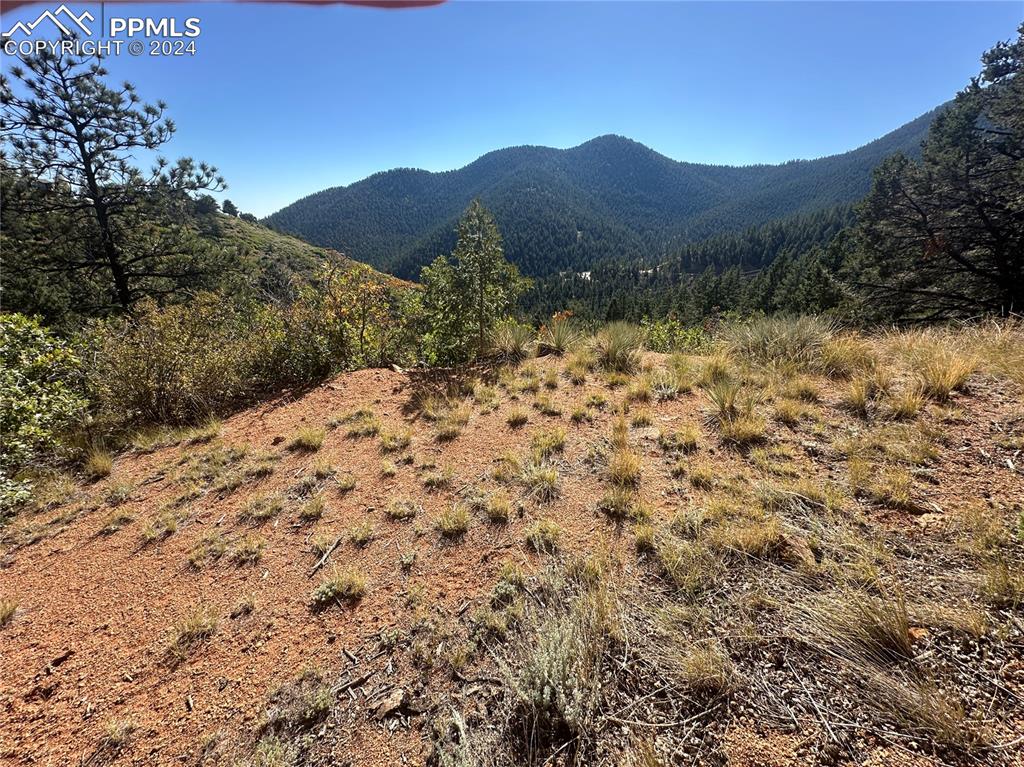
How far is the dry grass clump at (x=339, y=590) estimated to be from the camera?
232 centimetres

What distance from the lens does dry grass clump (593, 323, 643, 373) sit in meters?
5.36

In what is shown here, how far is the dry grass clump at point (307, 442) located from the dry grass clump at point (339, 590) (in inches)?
73.9

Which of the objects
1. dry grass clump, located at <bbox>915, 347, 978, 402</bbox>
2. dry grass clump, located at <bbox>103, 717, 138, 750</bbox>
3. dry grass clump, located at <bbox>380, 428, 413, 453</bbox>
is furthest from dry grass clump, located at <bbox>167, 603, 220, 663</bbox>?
dry grass clump, located at <bbox>915, 347, 978, 402</bbox>

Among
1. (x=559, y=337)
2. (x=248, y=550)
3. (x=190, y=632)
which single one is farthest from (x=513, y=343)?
(x=190, y=632)

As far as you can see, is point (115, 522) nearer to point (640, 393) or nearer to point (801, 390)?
point (640, 393)

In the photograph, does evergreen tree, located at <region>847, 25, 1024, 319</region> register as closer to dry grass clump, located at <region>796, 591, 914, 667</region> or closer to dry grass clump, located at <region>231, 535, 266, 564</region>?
dry grass clump, located at <region>796, 591, 914, 667</region>

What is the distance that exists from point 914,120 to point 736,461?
22531cm

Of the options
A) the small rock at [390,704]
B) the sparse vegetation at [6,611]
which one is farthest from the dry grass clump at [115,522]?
the small rock at [390,704]

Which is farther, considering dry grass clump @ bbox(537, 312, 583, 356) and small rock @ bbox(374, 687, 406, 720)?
dry grass clump @ bbox(537, 312, 583, 356)

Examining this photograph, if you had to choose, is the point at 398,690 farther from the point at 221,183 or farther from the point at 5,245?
the point at 5,245

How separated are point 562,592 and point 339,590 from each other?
138cm

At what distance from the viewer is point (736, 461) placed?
3146 mm

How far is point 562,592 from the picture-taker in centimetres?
219

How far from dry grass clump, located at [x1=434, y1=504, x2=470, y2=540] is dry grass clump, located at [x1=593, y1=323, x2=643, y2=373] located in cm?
316
